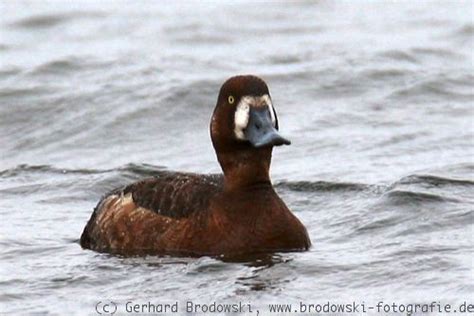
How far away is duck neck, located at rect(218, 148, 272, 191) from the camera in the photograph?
1148 cm

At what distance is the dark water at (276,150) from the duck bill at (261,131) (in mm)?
Answer: 832

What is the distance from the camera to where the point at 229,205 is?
37.2ft

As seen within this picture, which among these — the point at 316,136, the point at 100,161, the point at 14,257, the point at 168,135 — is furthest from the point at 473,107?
the point at 14,257

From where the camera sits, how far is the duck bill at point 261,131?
11070 millimetres

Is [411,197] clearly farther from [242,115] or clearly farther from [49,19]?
[49,19]

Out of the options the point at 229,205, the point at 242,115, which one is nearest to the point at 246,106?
the point at 242,115

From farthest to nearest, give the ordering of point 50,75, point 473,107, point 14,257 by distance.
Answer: point 50,75 → point 473,107 → point 14,257

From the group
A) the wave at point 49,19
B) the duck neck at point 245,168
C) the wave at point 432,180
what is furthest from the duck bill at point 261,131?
the wave at point 49,19

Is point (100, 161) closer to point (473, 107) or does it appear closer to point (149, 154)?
point (149, 154)

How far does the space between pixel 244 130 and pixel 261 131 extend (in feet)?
0.64

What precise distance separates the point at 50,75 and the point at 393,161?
6.40 m

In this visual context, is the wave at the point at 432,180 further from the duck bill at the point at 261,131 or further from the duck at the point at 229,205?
the duck bill at the point at 261,131

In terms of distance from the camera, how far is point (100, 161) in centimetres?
1581

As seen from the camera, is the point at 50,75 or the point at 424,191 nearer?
the point at 424,191
